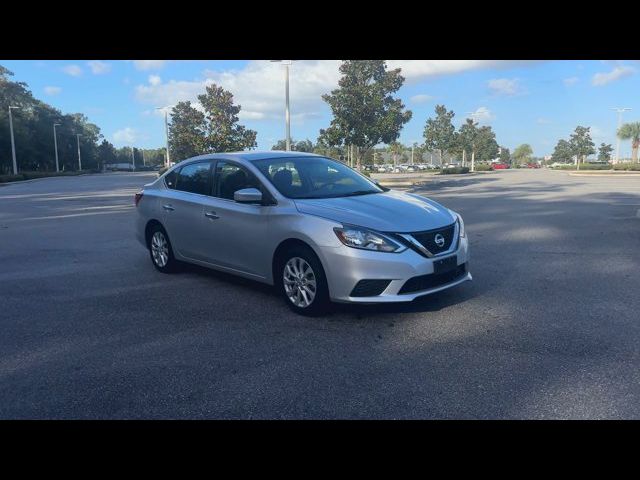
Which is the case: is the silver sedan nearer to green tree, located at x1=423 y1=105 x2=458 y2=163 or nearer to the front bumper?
the front bumper

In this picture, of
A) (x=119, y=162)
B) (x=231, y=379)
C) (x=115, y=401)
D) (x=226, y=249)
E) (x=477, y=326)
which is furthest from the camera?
(x=119, y=162)

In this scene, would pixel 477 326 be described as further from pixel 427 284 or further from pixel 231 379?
pixel 231 379

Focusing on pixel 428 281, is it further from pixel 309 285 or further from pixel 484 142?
pixel 484 142

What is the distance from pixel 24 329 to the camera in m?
5.05

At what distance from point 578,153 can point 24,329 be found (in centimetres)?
9155

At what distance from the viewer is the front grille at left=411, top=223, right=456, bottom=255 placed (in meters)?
4.94

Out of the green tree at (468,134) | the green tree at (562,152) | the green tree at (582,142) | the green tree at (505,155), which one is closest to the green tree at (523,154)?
the green tree at (505,155)

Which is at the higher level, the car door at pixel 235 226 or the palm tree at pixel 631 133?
the palm tree at pixel 631 133

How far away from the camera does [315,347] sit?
14.5ft

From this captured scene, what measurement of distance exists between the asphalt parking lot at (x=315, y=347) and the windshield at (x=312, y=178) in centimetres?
127

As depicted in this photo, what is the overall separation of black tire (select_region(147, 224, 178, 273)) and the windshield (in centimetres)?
190

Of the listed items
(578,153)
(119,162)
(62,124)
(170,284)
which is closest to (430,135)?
(578,153)

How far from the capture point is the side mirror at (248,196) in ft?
18.0

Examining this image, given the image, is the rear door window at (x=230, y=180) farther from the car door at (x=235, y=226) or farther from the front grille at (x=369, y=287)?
the front grille at (x=369, y=287)
